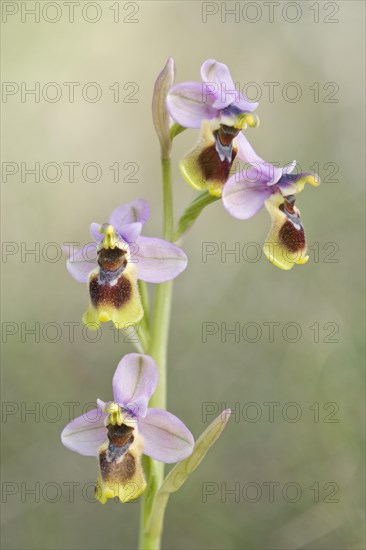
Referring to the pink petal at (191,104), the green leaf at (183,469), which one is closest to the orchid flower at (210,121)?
→ the pink petal at (191,104)

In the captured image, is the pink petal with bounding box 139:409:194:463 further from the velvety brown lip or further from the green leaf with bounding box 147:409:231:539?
the velvety brown lip

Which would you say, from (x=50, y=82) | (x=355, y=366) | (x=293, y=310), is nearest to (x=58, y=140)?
(x=50, y=82)

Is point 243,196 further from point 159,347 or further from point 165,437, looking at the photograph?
point 165,437

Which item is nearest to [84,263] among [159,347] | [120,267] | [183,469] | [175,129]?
[120,267]

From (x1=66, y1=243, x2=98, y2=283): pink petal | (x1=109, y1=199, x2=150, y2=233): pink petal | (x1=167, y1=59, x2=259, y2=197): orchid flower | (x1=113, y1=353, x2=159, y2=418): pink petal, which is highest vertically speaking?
(x1=167, y1=59, x2=259, y2=197): orchid flower

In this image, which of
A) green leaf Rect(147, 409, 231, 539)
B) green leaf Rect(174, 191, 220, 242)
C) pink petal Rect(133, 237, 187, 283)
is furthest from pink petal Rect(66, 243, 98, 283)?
green leaf Rect(147, 409, 231, 539)

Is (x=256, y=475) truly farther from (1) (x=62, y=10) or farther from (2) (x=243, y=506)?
(1) (x=62, y=10)
